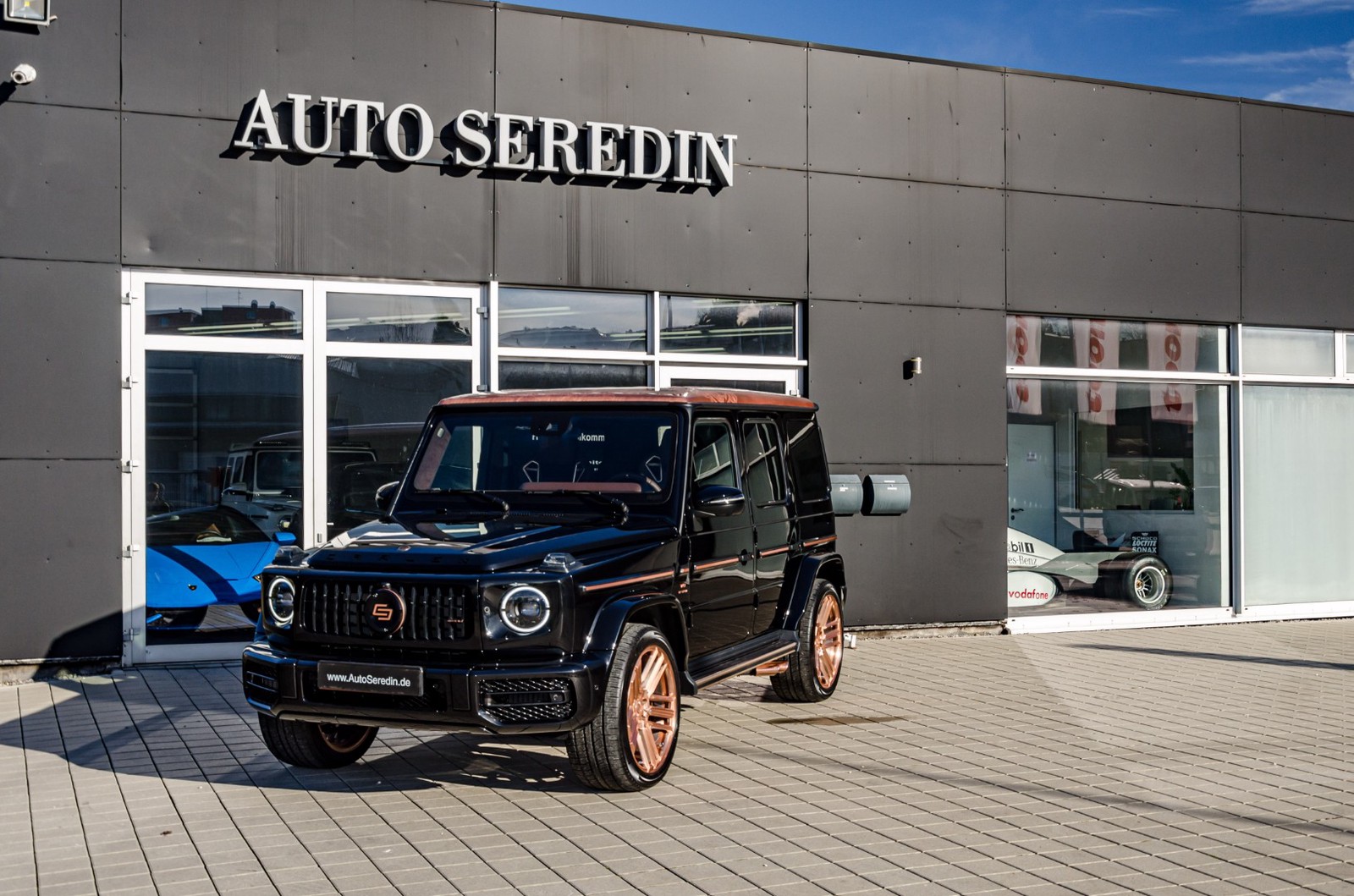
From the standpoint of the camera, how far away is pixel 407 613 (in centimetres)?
624

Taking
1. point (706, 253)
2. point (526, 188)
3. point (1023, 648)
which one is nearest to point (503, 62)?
point (526, 188)

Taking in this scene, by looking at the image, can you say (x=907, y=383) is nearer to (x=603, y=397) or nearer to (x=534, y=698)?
(x=603, y=397)

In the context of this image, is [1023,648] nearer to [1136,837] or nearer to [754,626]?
[754,626]

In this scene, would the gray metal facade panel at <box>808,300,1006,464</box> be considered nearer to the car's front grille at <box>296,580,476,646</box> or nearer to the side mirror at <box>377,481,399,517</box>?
the side mirror at <box>377,481,399,517</box>

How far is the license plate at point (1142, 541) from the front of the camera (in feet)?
46.1

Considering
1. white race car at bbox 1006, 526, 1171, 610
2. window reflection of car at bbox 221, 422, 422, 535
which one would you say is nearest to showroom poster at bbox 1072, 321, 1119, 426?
white race car at bbox 1006, 526, 1171, 610

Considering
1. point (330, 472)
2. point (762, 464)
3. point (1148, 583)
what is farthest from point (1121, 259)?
point (330, 472)

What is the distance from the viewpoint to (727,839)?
19.2 feet

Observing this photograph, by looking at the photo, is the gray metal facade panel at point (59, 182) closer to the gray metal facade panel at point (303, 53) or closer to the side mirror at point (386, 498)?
the gray metal facade panel at point (303, 53)

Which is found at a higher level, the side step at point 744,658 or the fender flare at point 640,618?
the fender flare at point 640,618

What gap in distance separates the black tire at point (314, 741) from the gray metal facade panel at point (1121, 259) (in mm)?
8271

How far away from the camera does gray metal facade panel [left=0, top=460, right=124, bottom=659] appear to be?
10172 millimetres

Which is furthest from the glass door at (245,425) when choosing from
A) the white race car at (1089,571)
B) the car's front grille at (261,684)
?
the white race car at (1089,571)

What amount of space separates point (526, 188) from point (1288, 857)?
8.06m
